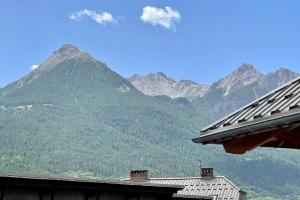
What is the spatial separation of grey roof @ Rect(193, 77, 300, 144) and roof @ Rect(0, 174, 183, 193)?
1056 cm

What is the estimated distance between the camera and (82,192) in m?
17.6

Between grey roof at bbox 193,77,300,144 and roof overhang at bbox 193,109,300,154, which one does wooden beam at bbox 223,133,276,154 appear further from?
grey roof at bbox 193,77,300,144

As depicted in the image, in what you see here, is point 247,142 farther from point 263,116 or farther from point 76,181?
point 76,181

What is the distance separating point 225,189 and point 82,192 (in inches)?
947

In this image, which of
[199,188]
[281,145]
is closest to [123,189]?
[281,145]

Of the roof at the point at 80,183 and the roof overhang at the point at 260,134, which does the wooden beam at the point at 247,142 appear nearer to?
the roof overhang at the point at 260,134

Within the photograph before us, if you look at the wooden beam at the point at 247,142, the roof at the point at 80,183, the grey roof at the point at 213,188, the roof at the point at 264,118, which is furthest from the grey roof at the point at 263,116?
the grey roof at the point at 213,188

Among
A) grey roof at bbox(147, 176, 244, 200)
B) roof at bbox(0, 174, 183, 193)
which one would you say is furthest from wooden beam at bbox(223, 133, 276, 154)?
grey roof at bbox(147, 176, 244, 200)

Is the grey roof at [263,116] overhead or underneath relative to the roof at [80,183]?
overhead

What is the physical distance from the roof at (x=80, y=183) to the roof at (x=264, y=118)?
1057 centimetres

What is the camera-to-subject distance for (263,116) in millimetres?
5168

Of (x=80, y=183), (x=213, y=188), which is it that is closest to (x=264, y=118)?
(x=80, y=183)

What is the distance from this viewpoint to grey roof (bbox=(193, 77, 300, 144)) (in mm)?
4883

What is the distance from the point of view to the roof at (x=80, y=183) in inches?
608
